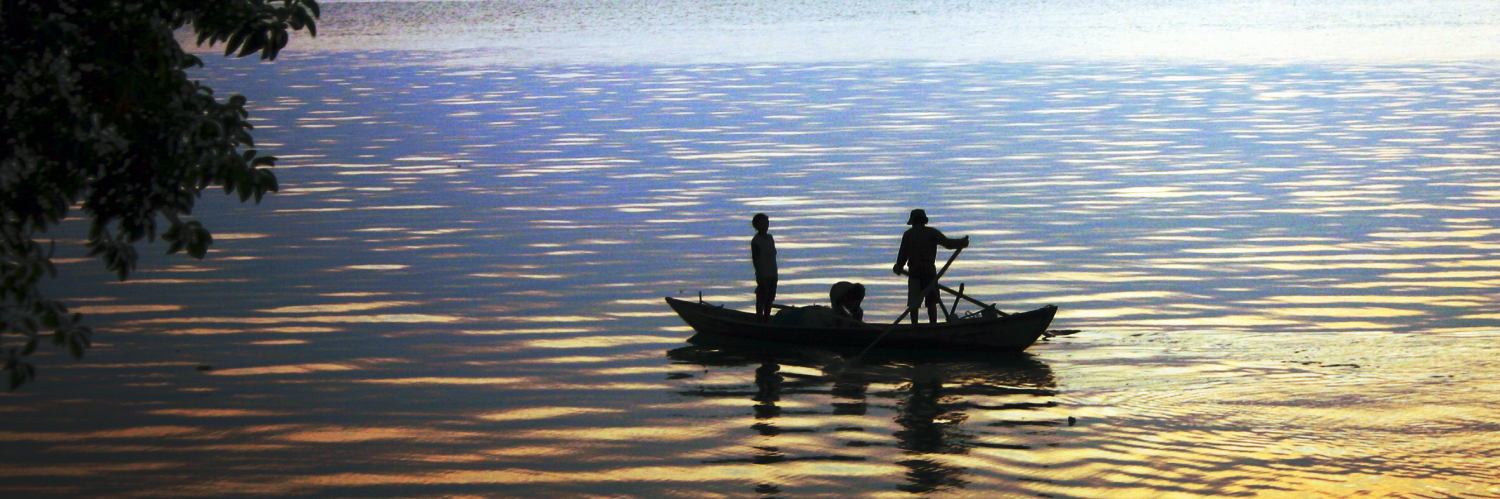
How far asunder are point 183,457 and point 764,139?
28.1 m

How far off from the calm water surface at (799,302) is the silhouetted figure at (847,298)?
846mm

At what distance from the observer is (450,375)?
1856 centimetres

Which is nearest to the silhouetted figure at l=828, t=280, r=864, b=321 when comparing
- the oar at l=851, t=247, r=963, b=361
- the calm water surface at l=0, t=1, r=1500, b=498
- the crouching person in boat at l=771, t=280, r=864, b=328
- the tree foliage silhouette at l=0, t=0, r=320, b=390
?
the crouching person in boat at l=771, t=280, r=864, b=328

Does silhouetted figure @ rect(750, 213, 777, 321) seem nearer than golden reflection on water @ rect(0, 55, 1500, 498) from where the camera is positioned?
No

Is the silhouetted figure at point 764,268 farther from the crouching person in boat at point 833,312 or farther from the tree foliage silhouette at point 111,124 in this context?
the tree foliage silhouette at point 111,124

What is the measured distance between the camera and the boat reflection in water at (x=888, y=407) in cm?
1473

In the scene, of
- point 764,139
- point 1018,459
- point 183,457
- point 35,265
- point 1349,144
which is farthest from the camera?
point 764,139

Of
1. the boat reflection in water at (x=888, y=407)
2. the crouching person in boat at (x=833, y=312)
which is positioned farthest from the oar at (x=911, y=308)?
the crouching person in boat at (x=833, y=312)

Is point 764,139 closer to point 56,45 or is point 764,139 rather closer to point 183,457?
point 183,457

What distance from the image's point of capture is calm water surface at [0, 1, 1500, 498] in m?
14.8

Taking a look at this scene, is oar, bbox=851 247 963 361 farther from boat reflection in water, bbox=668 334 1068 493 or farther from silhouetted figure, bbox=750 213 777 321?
silhouetted figure, bbox=750 213 777 321

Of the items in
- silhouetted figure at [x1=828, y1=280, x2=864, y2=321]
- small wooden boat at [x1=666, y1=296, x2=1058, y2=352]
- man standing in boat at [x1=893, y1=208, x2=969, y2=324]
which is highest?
man standing in boat at [x1=893, y1=208, x2=969, y2=324]

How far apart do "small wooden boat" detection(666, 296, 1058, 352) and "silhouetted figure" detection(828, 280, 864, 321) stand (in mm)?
374

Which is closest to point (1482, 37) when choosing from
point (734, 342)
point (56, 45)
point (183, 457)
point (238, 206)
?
point (238, 206)
